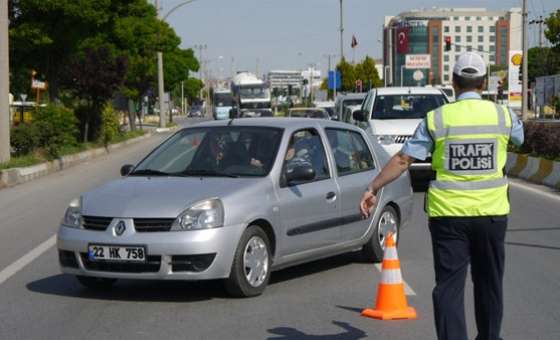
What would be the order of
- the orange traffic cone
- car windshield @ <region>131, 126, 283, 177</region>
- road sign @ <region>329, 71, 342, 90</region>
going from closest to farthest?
the orange traffic cone → car windshield @ <region>131, 126, 283, 177</region> → road sign @ <region>329, 71, 342, 90</region>

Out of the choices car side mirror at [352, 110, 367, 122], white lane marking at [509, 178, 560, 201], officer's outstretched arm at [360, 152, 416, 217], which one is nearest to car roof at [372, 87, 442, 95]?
car side mirror at [352, 110, 367, 122]

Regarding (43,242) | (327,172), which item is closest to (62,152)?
(43,242)

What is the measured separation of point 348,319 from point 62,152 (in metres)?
22.9

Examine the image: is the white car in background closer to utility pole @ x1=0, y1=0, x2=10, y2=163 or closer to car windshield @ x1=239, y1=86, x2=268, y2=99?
utility pole @ x1=0, y1=0, x2=10, y2=163

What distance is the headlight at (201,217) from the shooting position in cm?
834

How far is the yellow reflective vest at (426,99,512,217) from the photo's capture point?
582cm

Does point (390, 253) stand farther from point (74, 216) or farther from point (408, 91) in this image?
point (408, 91)

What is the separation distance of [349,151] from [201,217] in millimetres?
2680

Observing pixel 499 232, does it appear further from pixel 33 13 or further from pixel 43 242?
pixel 33 13

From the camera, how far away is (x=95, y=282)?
9203 mm

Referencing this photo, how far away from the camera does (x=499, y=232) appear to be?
233 inches

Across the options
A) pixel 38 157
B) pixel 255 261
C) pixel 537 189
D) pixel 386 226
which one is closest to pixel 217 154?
pixel 255 261

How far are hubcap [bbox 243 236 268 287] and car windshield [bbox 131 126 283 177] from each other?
2.42ft

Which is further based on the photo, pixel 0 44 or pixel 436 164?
pixel 0 44
